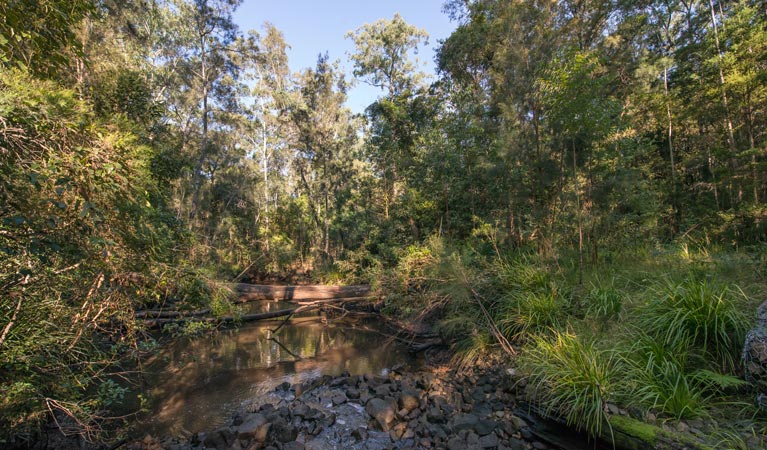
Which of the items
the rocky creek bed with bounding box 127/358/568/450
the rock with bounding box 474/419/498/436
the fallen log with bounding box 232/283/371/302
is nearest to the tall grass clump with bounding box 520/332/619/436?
the rocky creek bed with bounding box 127/358/568/450

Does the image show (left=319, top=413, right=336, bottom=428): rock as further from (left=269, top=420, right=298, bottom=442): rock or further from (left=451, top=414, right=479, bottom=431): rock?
(left=451, top=414, right=479, bottom=431): rock

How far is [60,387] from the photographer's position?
3104 millimetres

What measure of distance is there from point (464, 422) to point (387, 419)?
101 cm

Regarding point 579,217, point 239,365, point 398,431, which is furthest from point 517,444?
point 239,365

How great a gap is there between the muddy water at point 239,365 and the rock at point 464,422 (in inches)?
105

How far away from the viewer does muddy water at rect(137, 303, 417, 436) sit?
504cm

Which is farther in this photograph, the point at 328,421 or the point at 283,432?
the point at 328,421

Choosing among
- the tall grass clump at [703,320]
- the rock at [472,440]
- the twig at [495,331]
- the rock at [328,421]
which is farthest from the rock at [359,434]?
the tall grass clump at [703,320]

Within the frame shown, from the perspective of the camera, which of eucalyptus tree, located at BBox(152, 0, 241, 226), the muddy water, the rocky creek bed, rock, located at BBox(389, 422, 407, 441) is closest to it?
the rocky creek bed

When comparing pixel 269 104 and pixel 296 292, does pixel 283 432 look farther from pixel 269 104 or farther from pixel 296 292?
pixel 269 104

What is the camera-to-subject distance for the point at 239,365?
277 inches

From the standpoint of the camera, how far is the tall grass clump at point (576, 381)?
339cm

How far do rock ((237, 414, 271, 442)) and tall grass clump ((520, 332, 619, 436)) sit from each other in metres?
3.32

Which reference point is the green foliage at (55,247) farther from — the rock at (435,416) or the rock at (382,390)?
the rock at (435,416)
